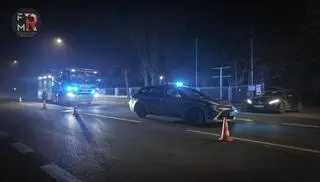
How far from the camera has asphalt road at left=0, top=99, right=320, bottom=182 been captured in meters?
8.40

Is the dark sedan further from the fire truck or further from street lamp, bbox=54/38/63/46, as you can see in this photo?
street lamp, bbox=54/38/63/46

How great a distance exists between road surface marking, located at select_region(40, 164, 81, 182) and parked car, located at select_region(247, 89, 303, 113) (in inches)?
753

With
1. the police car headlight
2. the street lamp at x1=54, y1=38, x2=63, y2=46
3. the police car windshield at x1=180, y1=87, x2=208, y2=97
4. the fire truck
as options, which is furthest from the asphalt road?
the street lamp at x1=54, y1=38, x2=63, y2=46

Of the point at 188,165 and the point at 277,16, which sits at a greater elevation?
the point at 277,16

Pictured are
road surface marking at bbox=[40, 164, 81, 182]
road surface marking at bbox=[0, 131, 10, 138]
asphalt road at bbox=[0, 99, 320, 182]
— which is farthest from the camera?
road surface marking at bbox=[0, 131, 10, 138]

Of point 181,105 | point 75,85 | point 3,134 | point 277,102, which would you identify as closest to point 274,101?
point 277,102

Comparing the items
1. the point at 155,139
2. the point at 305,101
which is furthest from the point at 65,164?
the point at 305,101

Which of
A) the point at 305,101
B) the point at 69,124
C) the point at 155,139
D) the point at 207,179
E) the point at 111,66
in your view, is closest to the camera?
the point at 207,179

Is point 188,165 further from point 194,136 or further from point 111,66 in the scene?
point 111,66

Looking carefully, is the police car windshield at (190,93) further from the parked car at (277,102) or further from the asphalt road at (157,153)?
the parked car at (277,102)

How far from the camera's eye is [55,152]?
11047mm

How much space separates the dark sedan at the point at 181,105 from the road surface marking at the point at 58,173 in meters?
8.94

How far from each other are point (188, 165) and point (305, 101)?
1191 inches

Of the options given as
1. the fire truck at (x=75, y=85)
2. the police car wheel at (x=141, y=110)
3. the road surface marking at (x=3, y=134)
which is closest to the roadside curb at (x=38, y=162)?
the road surface marking at (x=3, y=134)
